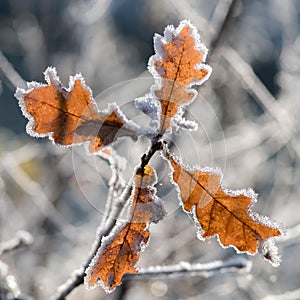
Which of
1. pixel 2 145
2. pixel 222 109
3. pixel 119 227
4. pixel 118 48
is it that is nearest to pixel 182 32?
pixel 119 227

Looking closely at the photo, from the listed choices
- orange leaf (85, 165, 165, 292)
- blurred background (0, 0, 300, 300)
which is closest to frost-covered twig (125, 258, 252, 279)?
orange leaf (85, 165, 165, 292)

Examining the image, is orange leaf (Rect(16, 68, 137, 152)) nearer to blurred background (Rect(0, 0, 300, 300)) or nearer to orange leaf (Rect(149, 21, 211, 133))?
orange leaf (Rect(149, 21, 211, 133))

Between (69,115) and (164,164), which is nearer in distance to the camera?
(69,115)

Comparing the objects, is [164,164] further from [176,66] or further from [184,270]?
[176,66]

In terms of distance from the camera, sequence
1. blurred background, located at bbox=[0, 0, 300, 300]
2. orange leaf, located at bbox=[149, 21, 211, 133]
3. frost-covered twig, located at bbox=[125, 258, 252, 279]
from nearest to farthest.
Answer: orange leaf, located at bbox=[149, 21, 211, 133] → frost-covered twig, located at bbox=[125, 258, 252, 279] → blurred background, located at bbox=[0, 0, 300, 300]

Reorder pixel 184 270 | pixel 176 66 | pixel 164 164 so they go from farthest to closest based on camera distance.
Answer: pixel 164 164
pixel 184 270
pixel 176 66

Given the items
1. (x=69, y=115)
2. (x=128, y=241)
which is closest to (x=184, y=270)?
(x=128, y=241)

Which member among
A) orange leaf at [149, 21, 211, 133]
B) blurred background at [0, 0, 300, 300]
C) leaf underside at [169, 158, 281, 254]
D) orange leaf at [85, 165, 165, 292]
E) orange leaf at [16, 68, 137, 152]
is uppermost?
blurred background at [0, 0, 300, 300]
